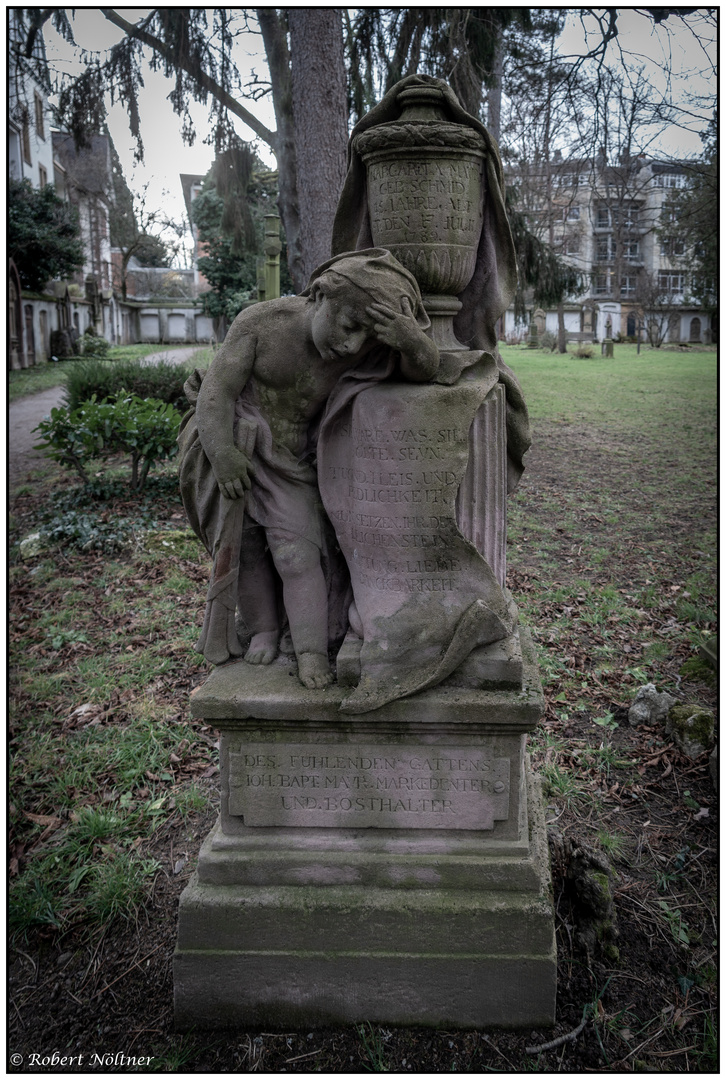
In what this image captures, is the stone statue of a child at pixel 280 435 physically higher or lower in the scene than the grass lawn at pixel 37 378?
lower

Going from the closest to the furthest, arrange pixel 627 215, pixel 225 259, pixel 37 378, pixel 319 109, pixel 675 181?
1. pixel 319 109
2. pixel 37 378
3. pixel 675 181
4. pixel 627 215
5. pixel 225 259

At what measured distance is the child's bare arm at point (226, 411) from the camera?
8.18 ft

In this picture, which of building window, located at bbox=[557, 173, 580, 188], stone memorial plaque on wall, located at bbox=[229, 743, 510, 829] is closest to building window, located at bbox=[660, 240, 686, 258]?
building window, located at bbox=[557, 173, 580, 188]

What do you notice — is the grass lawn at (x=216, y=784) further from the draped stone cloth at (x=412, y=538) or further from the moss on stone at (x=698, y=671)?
the draped stone cloth at (x=412, y=538)

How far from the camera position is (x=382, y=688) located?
8.04ft

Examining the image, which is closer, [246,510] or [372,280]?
[372,280]

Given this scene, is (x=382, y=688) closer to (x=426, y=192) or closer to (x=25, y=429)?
(x=426, y=192)

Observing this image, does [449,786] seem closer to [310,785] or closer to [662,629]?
[310,785]

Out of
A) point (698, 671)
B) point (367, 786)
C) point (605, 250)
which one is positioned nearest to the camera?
point (367, 786)

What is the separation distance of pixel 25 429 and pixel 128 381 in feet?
10.2

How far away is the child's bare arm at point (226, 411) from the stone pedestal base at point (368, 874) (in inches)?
26.1

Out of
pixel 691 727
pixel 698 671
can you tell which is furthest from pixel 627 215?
pixel 691 727

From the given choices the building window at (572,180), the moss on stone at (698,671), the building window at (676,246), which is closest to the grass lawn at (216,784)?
the moss on stone at (698,671)

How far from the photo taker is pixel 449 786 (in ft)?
8.31
